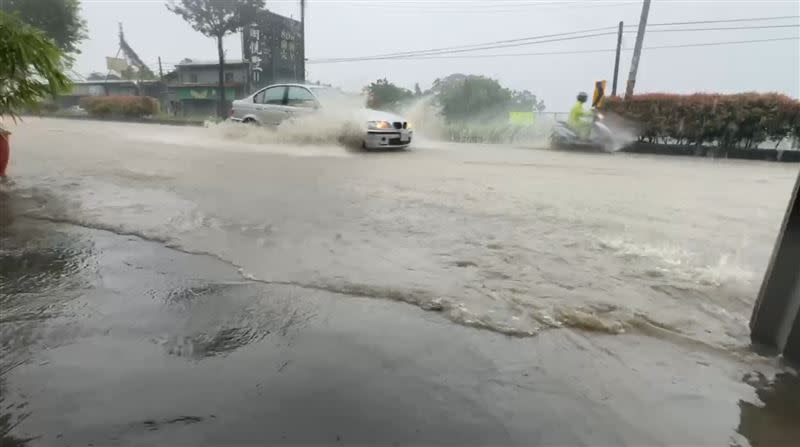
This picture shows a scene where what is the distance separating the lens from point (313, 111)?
10016 millimetres

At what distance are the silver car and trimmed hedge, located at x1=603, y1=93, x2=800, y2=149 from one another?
697 centimetres

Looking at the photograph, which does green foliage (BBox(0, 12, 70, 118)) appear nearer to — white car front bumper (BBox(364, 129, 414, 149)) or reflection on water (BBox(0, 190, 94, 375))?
reflection on water (BBox(0, 190, 94, 375))

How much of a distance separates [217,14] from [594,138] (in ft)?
49.4

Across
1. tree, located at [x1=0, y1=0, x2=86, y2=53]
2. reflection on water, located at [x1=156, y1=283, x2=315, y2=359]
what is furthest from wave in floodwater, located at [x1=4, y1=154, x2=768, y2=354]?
tree, located at [x1=0, y1=0, x2=86, y2=53]

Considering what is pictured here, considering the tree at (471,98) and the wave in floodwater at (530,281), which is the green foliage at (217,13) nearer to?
the tree at (471,98)

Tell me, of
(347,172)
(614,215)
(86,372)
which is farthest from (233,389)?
(347,172)

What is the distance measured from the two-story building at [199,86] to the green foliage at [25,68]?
22138 mm

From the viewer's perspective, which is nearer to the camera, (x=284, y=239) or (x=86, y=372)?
(x=86, y=372)

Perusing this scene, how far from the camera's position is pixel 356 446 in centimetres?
142

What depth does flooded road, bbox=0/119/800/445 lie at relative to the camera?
1.54m

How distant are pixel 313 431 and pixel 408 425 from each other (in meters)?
0.30

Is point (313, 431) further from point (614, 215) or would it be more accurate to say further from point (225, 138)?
point (225, 138)

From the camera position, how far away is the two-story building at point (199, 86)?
1029 inches

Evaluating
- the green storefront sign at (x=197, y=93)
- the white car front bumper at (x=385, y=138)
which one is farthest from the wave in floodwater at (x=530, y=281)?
the green storefront sign at (x=197, y=93)
